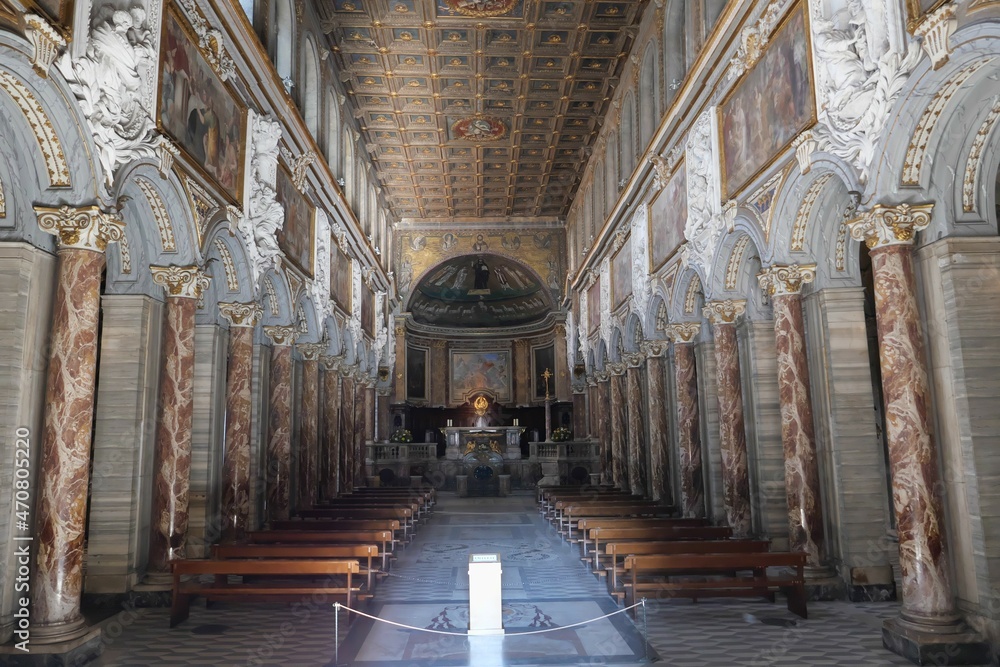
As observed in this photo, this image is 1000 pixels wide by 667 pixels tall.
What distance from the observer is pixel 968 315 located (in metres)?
9.09

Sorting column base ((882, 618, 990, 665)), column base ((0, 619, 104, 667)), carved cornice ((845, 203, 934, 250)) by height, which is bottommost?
column base ((882, 618, 990, 665))

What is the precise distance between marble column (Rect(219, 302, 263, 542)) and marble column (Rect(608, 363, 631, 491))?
14.5 m

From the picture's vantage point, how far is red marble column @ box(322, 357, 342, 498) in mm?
24734

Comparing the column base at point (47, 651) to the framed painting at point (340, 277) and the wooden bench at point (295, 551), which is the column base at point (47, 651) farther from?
the framed painting at point (340, 277)

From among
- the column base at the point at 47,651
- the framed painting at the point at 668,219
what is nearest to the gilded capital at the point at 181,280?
the column base at the point at 47,651

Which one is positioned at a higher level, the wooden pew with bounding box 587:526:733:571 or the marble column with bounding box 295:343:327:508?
the marble column with bounding box 295:343:327:508

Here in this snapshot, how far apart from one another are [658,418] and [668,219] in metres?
5.77

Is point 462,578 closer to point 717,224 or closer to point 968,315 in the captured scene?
point 717,224

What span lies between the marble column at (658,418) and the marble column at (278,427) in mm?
9987

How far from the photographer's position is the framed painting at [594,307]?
30039 millimetres

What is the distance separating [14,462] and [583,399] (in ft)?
103

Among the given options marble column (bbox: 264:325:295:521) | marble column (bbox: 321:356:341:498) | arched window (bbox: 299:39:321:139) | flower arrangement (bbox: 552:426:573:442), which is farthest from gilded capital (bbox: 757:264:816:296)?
flower arrangement (bbox: 552:426:573:442)

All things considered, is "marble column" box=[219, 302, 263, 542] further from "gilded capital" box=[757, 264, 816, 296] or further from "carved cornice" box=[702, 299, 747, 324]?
"gilded capital" box=[757, 264, 816, 296]

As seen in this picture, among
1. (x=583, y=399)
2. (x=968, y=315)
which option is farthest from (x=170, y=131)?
(x=583, y=399)
